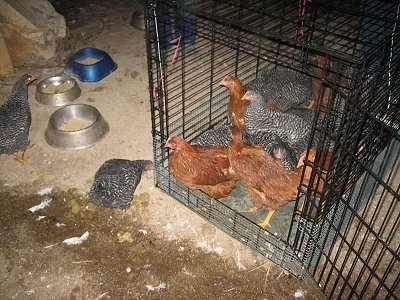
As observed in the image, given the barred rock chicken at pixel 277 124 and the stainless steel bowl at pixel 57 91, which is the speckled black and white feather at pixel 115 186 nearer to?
the barred rock chicken at pixel 277 124

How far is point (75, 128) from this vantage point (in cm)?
470

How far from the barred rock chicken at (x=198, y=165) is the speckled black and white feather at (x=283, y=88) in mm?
1445

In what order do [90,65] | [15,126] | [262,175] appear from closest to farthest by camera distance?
[262,175] → [15,126] → [90,65]

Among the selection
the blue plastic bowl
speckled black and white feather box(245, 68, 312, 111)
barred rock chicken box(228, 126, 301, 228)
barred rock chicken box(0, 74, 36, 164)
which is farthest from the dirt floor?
speckled black and white feather box(245, 68, 312, 111)

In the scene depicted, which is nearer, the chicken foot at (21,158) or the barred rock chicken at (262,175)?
the barred rock chicken at (262,175)

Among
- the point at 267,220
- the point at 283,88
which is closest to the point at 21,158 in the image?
the point at 267,220

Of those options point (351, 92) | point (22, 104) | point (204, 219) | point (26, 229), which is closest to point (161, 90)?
point (204, 219)

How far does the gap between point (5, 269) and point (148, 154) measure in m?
1.98

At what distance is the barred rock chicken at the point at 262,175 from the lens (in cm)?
314

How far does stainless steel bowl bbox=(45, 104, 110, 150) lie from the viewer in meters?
4.40

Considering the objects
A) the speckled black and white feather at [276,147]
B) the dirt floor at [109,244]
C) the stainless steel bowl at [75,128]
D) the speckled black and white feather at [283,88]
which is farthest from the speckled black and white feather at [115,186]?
the speckled black and white feather at [283,88]

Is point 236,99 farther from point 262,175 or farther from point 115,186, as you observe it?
point 115,186

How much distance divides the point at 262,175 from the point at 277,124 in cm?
105

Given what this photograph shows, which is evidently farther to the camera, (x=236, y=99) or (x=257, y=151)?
(x=236, y=99)
